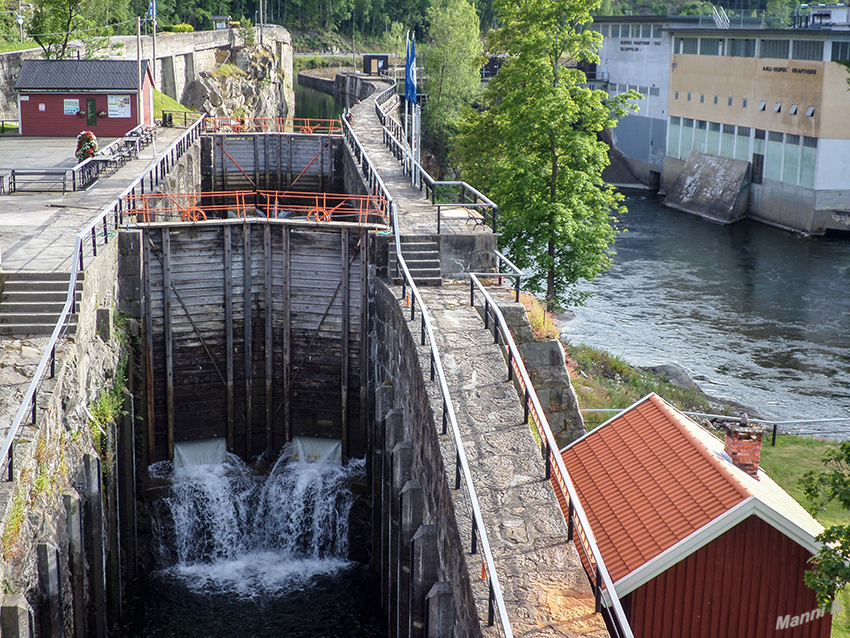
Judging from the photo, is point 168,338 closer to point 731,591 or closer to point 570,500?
point 570,500

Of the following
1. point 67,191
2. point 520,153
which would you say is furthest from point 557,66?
point 67,191

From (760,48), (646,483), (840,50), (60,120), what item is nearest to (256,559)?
(646,483)

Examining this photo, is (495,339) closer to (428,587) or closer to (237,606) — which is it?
(428,587)

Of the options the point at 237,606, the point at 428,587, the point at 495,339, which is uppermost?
the point at 495,339

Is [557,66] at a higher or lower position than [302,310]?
higher

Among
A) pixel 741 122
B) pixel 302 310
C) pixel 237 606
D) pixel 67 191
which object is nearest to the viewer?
pixel 237 606

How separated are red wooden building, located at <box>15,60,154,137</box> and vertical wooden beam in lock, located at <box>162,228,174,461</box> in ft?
70.4

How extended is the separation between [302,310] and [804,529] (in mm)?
15292

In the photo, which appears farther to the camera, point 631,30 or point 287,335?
point 631,30

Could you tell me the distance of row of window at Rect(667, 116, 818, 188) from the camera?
6184 centimetres

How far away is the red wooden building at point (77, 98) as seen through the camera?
4400 cm

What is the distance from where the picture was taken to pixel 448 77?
246ft

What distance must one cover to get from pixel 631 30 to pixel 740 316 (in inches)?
1951

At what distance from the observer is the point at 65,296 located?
20641 mm
